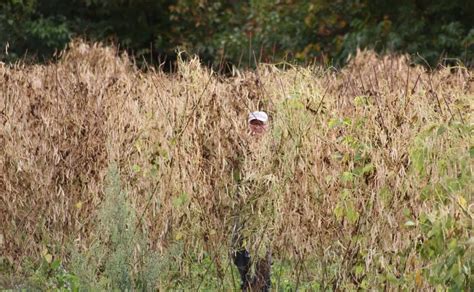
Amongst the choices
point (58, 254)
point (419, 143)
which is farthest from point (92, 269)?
point (419, 143)

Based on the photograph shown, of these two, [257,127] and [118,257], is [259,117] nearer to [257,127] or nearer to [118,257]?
[257,127]

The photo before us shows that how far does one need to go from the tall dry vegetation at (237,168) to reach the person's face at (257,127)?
0.46 feet

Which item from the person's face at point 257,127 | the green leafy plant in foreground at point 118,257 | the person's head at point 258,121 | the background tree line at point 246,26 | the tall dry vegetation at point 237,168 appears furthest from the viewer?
the background tree line at point 246,26

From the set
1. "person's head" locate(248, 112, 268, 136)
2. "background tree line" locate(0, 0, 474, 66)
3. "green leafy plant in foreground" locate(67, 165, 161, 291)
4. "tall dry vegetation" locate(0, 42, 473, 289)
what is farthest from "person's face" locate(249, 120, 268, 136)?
"background tree line" locate(0, 0, 474, 66)

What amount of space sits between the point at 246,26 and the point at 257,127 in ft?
47.8

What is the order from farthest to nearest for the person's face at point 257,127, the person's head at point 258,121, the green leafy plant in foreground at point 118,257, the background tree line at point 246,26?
the background tree line at point 246,26
the person's head at point 258,121
the person's face at point 257,127
the green leafy plant in foreground at point 118,257

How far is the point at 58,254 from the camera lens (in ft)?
30.7

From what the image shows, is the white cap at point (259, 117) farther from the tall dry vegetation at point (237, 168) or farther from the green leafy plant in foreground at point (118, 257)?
the green leafy plant in foreground at point (118, 257)

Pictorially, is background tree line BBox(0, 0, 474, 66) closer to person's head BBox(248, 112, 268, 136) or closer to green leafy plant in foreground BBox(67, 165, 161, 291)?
person's head BBox(248, 112, 268, 136)

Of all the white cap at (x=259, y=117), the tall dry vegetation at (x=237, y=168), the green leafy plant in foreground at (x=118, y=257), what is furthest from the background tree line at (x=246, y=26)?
the green leafy plant in foreground at (x=118, y=257)

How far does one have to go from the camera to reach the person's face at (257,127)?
8968mm

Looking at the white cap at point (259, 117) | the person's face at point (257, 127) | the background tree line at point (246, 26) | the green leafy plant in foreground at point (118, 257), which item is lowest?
the background tree line at point (246, 26)

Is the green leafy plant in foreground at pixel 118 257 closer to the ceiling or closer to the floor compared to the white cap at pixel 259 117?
closer to the floor

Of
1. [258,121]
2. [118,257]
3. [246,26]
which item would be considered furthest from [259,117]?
[246,26]
